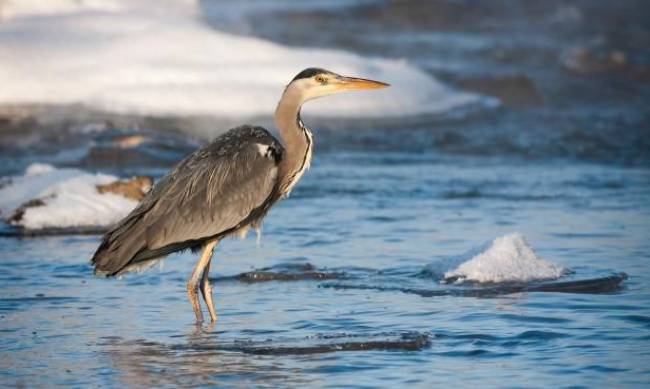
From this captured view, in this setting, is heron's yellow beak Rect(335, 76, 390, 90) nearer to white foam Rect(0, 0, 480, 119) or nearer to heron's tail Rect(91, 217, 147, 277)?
heron's tail Rect(91, 217, 147, 277)

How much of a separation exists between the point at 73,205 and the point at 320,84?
10.3 ft

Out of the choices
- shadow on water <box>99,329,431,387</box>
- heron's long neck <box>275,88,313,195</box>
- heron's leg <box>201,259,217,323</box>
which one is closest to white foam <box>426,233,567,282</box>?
heron's long neck <box>275,88,313,195</box>

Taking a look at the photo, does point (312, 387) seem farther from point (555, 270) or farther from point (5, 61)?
point (5, 61)

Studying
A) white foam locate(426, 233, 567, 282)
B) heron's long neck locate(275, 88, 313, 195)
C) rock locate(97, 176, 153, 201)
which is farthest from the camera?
rock locate(97, 176, 153, 201)

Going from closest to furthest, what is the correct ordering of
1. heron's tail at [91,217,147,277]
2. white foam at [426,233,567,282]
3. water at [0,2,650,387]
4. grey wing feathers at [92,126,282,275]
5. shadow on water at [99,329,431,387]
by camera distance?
shadow on water at [99,329,431,387] < water at [0,2,650,387] < heron's tail at [91,217,147,277] < grey wing feathers at [92,126,282,275] < white foam at [426,233,567,282]

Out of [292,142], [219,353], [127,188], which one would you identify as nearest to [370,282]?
[292,142]

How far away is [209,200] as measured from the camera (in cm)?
802

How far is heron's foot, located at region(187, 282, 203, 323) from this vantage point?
771 cm

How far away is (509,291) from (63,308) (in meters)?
2.85

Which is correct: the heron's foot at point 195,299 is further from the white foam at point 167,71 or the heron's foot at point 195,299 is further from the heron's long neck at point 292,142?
the white foam at point 167,71

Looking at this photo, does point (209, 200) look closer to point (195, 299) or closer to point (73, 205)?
point (195, 299)

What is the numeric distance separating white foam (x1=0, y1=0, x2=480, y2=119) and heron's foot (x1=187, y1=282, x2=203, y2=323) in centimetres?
854

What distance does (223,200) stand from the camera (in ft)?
26.4

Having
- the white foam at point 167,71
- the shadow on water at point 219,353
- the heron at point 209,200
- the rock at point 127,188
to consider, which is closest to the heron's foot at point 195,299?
the heron at point 209,200
